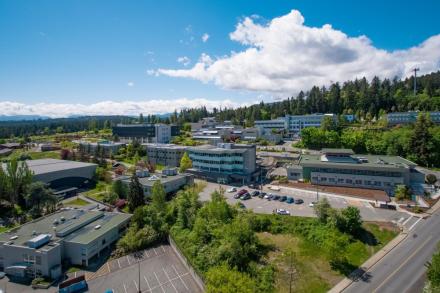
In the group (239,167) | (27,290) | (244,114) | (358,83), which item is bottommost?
(27,290)

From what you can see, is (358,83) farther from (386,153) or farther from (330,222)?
(330,222)

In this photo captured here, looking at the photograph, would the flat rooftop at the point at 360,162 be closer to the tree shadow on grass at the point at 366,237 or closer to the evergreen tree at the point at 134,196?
the tree shadow on grass at the point at 366,237

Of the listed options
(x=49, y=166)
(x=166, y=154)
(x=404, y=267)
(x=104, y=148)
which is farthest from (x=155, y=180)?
(x=104, y=148)

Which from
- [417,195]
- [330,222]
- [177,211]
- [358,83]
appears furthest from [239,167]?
[358,83]

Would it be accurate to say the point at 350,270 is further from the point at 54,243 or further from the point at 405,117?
the point at 405,117

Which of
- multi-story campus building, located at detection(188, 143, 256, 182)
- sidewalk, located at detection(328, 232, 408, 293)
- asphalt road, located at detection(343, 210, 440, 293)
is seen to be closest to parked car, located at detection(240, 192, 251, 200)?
multi-story campus building, located at detection(188, 143, 256, 182)
